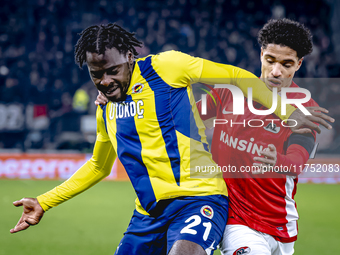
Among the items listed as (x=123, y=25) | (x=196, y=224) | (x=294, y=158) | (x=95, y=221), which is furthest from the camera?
(x=123, y=25)

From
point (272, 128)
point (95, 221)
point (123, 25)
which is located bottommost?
point (95, 221)

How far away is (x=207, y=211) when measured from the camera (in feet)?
7.13

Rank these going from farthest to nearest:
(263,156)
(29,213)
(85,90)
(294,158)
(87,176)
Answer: (85,90) → (87,176) → (29,213) → (263,156) → (294,158)

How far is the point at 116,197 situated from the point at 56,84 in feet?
20.4

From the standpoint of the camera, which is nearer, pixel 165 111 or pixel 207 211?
pixel 207 211

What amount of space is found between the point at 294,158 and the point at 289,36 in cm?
84

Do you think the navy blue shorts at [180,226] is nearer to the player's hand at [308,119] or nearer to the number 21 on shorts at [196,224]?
the number 21 on shorts at [196,224]

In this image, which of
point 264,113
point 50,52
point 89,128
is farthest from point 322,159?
point 50,52

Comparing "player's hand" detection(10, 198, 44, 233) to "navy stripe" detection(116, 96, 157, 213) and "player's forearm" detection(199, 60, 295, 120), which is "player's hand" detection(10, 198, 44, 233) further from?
"player's forearm" detection(199, 60, 295, 120)

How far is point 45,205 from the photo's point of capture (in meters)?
2.68

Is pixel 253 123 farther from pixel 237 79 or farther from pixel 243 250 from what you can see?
pixel 243 250

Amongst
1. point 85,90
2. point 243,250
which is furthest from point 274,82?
point 85,90

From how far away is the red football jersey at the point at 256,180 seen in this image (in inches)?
99.1

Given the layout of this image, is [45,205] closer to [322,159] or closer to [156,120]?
[156,120]
